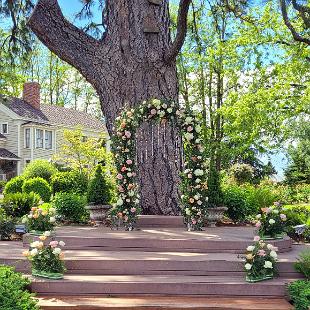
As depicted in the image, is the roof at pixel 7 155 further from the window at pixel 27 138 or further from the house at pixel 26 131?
the window at pixel 27 138

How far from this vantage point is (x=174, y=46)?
409 inches

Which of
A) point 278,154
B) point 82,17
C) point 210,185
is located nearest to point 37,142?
point 278,154

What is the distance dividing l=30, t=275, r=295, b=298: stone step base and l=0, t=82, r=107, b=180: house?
27169 mm

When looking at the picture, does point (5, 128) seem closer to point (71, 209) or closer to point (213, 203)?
point (71, 209)

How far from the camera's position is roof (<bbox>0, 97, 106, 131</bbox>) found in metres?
34.3

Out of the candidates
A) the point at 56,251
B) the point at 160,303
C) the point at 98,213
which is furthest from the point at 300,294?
the point at 98,213

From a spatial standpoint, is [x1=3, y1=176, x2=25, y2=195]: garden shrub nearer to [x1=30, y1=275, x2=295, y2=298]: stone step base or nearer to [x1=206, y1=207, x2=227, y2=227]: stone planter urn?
[x1=206, y1=207, x2=227, y2=227]: stone planter urn

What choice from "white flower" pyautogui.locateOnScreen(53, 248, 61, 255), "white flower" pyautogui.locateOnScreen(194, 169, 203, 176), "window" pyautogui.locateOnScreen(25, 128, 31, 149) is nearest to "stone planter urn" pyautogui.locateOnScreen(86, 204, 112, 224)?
"white flower" pyautogui.locateOnScreen(194, 169, 203, 176)

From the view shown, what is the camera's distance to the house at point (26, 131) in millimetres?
34125

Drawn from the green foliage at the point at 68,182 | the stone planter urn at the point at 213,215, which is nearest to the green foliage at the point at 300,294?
the stone planter urn at the point at 213,215

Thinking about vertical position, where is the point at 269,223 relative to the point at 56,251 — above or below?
above

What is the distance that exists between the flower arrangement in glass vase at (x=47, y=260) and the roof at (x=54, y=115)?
87.3ft

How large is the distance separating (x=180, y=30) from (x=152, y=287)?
5101mm

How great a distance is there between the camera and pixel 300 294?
20.2 feet
